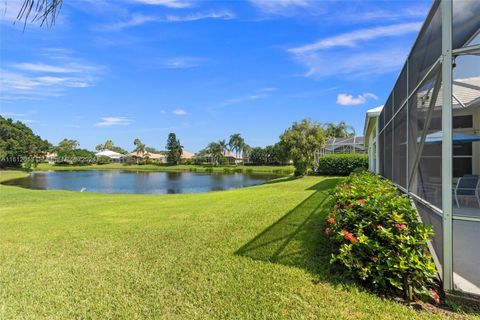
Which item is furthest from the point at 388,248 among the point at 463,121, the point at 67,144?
the point at 67,144

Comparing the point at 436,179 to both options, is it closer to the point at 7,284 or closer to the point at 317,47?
the point at 7,284

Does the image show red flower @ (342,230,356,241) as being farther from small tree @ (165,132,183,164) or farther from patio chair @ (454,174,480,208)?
small tree @ (165,132,183,164)

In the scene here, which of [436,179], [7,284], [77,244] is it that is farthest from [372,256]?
[77,244]

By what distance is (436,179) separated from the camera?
2.91 metres

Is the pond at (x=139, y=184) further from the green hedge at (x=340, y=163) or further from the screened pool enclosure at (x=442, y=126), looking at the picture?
the screened pool enclosure at (x=442, y=126)

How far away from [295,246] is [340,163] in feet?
75.4

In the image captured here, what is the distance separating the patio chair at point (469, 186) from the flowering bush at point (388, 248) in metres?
2.78

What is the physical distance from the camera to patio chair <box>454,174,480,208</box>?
524 cm

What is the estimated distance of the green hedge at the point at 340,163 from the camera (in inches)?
980

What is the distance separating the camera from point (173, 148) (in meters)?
77.6

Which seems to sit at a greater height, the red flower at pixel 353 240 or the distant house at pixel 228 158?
the distant house at pixel 228 158

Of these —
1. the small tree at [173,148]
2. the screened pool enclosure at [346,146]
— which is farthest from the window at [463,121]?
the small tree at [173,148]

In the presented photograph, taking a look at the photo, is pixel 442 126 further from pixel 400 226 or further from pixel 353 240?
pixel 353 240

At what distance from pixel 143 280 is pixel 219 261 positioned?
1.01m
